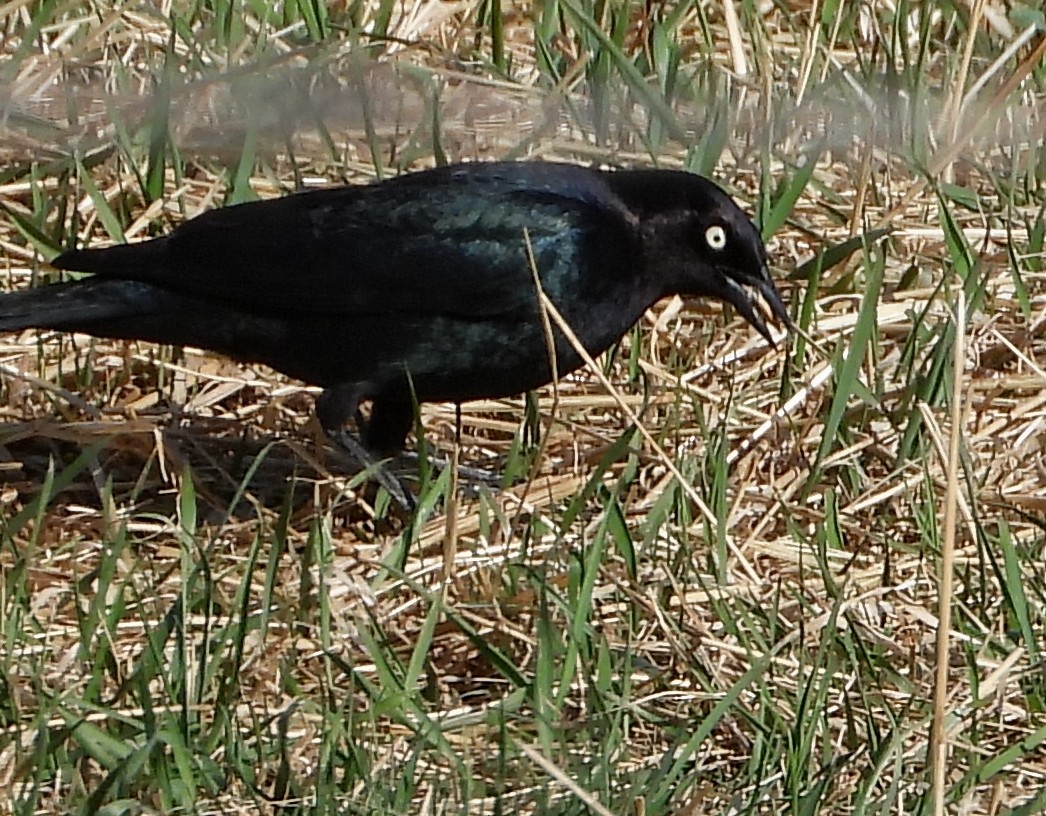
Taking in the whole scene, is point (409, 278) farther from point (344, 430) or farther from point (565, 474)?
point (565, 474)

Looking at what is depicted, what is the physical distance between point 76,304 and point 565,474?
988 millimetres

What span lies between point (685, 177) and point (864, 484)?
26.6 inches

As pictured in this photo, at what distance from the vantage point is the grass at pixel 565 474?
315 centimetres

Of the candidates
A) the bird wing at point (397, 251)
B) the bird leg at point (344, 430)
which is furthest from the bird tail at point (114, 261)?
the bird leg at point (344, 430)

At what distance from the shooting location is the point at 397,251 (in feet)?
13.8

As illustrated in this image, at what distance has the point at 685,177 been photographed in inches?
171

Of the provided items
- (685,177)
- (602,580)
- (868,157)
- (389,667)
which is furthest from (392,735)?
(868,157)

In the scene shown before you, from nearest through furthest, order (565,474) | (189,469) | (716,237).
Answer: (189,469)
(716,237)
(565,474)

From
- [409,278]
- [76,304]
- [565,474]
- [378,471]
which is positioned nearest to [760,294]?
[565,474]

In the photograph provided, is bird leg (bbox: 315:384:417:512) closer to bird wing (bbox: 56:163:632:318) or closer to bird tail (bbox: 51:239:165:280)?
bird wing (bbox: 56:163:632:318)

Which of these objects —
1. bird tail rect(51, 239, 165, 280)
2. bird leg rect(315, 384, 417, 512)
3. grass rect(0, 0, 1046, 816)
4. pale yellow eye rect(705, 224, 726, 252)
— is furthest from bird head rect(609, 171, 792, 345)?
bird tail rect(51, 239, 165, 280)

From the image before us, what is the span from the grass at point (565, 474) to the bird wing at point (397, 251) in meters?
0.32

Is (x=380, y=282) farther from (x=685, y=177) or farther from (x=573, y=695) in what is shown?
(x=573, y=695)

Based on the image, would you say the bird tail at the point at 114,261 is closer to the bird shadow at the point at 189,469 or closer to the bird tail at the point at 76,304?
the bird tail at the point at 76,304
